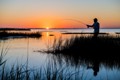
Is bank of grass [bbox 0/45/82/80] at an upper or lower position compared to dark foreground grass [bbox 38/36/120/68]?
lower

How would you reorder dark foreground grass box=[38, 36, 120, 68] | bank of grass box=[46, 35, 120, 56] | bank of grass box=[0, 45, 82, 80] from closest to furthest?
bank of grass box=[0, 45, 82, 80] < dark foreground grass box=[38, 36, 120, 68] < bank of grass box=[46, 35, 120, 56]

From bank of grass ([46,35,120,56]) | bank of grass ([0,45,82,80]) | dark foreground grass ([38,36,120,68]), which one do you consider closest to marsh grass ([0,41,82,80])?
bank of grass ([0,45,82,80])

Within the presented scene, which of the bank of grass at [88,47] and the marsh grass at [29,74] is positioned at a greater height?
the bank of grass at [88,47]

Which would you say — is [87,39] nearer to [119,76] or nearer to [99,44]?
[99,44]

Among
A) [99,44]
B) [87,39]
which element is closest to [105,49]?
[99,44]

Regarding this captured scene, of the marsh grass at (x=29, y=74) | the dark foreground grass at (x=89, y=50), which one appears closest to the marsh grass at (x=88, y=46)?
the dark foreground grass at (x=89, y=50)

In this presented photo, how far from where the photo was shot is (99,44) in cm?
1577

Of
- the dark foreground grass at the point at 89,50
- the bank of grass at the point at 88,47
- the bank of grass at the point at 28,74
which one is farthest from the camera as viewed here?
the bank of grass at the point at 88,47

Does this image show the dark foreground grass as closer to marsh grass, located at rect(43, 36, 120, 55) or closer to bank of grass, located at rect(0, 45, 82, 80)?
marsh grass, located at rect(43, 36, 120, 55)

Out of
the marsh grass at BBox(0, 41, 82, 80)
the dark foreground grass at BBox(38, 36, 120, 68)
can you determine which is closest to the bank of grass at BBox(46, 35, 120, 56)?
the dark foreground grass at BBox(38, 36, 120, 68)

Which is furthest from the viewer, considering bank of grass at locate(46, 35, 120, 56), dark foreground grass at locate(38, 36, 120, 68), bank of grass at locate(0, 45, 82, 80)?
bank of grass at locate(46, 35, 120, 56)

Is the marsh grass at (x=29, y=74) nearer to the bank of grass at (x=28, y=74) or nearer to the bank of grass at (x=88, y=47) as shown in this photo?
the bank of grass at (x=28, y=74)

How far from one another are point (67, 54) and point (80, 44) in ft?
3.54

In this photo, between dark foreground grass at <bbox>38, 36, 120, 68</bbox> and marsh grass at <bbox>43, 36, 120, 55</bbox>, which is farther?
marsh grass at <bbox>43, 36, 120, 55</bbox>
